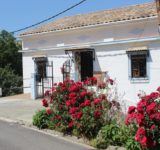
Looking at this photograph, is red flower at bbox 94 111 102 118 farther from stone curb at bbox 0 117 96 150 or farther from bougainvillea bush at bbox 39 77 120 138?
stone curb at bbox 0 117 96 150

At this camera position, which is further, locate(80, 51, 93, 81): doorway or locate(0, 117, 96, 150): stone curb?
locate(80, 51, 93, 81): doorway

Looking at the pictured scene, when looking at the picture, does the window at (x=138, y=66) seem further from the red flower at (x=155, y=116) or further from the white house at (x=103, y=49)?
the red flower at (x=155, y=116)

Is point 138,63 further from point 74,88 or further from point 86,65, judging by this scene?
point 74,88

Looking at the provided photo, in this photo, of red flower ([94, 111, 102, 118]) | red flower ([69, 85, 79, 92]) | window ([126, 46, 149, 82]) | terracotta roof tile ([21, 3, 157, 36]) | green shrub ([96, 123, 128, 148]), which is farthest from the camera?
terracotta roof tile ([21, 3, 157, 36])

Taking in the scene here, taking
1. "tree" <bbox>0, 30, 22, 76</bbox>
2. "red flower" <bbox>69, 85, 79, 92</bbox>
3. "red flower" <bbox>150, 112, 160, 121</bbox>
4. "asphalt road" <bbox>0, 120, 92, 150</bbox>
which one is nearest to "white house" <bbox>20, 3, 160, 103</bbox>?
"tree" <bbox>0, 30, 22, 76</bbox>

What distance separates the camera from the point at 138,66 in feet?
71.0

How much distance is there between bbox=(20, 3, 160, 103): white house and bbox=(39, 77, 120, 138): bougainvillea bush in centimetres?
759

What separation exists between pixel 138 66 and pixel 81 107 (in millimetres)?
10979

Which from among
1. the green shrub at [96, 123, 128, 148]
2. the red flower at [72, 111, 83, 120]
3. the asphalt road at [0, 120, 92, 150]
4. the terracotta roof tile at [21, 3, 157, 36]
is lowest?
the asphalt road at [0, 120, 92, 150]

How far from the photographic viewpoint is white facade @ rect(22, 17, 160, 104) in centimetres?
2100

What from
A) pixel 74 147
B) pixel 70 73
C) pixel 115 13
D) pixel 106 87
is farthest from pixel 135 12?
pixel 74 147

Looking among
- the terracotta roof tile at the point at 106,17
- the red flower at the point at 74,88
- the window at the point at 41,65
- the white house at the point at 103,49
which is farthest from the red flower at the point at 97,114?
the window at the point at 41,65

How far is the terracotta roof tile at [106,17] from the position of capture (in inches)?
866

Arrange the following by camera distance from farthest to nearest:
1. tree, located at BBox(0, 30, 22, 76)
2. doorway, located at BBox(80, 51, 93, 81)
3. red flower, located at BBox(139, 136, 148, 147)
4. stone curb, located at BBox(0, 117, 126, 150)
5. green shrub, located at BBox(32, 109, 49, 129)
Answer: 1. tree, located at BBox(0, 30, 22, 76)
2. doorway, located at BBox(80, 51, 93, 81)
3. green shrub, located at BBox(32, 109, 49, 129)
4. stone curb, located at BBox(0, 117, 126, 150)
5. red flower, located at BBox(139, 136, 148, 147)
